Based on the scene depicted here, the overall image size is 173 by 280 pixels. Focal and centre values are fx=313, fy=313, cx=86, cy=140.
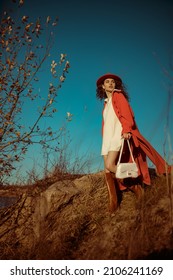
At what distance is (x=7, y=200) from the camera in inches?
217

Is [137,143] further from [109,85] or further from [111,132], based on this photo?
[109,85]

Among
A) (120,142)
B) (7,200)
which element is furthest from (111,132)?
(7,200)

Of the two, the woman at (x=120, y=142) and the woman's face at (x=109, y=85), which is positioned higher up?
the woman's face at (x=109, y=85)

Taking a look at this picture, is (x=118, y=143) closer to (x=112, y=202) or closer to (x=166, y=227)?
(x=112, y=202)

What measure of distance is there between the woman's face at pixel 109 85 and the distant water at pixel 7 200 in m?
2.55

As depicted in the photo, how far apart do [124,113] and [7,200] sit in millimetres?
2847

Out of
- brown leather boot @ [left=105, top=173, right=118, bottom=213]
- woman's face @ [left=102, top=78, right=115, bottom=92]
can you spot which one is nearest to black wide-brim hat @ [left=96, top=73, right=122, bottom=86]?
woman's face @ [left=102, top=78, right=115, bottom=92]

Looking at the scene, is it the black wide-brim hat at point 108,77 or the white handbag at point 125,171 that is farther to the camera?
the black wide-brim hat at point 108,77

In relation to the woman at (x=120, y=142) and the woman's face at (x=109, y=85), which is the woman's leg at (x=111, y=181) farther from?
the woman's face at (x=109, y=85)

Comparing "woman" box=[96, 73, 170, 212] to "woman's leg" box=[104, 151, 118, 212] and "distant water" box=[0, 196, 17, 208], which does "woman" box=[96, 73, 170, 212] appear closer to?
"woman's leg" box=[104, 151, 118, 212]

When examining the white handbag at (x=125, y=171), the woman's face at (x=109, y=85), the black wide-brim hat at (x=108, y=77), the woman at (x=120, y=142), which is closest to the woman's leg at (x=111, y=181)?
the woman at (x=120, y=142)

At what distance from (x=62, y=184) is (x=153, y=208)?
1731 millimetres

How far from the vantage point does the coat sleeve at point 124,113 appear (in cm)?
382
